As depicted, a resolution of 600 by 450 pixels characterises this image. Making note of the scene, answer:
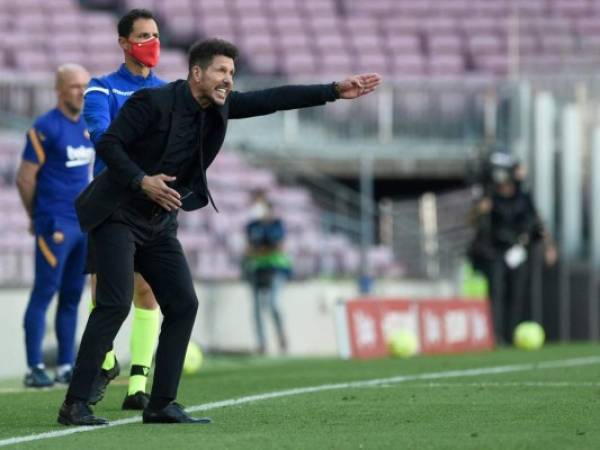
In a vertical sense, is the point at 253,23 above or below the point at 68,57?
above

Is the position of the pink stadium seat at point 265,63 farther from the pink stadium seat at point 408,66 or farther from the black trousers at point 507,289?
the black trousers at point 507,289

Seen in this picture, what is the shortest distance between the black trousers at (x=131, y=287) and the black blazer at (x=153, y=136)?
110mm

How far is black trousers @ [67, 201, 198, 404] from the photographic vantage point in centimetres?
740

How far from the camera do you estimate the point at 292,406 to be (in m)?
8.52

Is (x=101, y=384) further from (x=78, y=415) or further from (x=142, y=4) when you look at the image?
(x=142, y=4)

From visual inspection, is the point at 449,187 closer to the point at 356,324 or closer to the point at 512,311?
the point at 512,311

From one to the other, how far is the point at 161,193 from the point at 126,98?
1.71 metres

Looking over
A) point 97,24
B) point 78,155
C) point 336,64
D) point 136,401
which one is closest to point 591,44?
point 336,64

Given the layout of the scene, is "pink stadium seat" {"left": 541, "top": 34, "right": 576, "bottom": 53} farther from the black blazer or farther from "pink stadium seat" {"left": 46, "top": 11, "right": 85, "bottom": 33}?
the black blazer

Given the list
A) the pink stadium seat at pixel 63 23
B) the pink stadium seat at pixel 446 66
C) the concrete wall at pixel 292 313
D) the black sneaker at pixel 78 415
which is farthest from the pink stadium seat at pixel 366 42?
the black sneaker at pixel 78 415

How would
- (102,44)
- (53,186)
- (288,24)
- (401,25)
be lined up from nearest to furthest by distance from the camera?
1. (53,186)
2. (102,44)
3. (288,24)
4. (401,25)

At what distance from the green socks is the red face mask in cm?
133

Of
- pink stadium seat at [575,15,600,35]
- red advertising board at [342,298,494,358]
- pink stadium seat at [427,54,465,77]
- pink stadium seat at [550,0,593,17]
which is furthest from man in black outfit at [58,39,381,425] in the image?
pink stadium seat at [550,0,593,17]

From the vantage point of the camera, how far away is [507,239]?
18.5 metres
